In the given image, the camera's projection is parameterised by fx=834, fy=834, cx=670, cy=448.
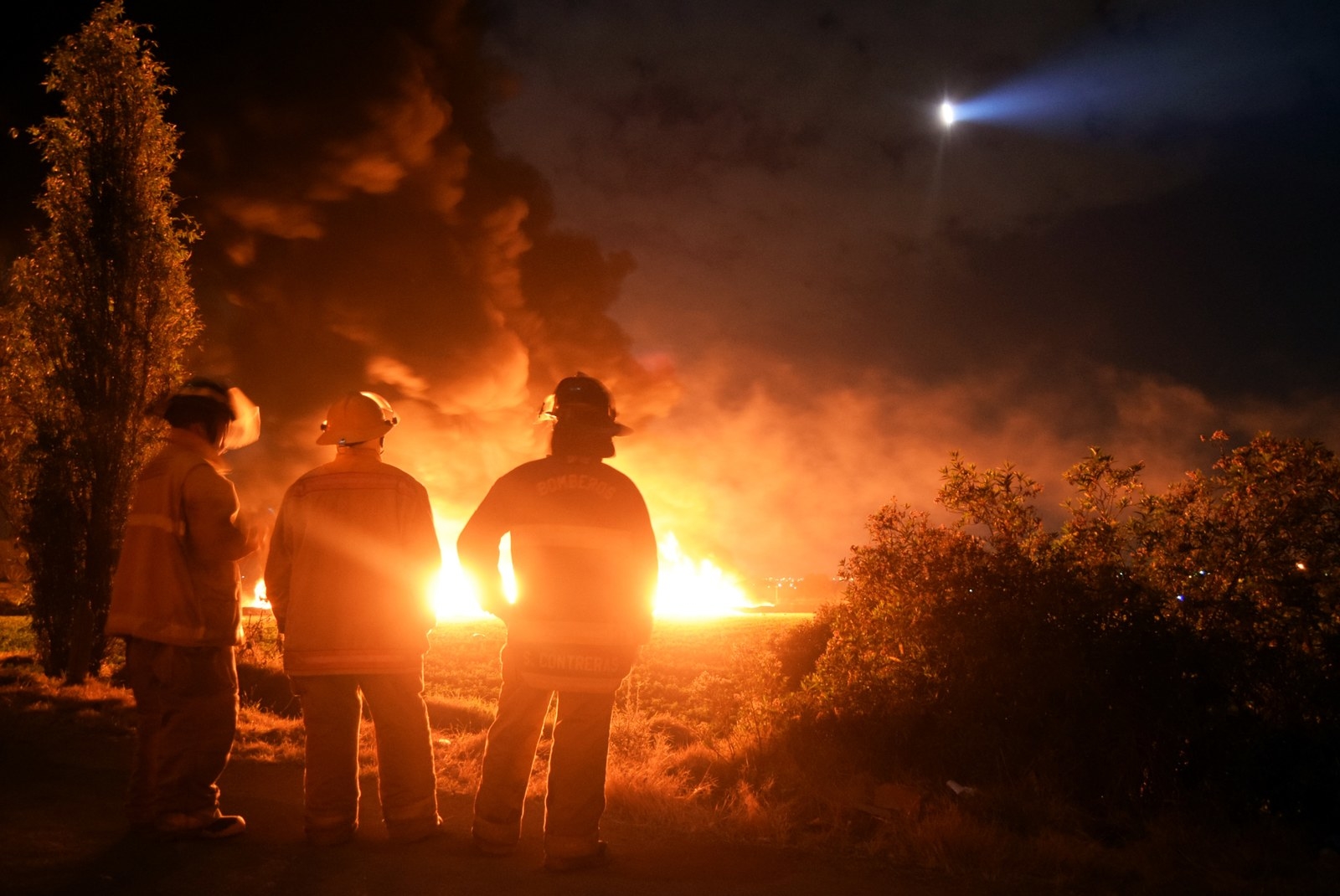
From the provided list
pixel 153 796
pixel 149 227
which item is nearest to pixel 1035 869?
pixel 153 796

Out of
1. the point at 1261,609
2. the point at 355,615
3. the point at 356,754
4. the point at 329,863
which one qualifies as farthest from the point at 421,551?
the point at 1261,609

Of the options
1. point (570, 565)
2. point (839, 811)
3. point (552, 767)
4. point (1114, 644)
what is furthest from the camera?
point (1114, 644)

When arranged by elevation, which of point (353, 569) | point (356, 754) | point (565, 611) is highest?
point (353, 569)

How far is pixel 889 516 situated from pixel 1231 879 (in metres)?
4.70

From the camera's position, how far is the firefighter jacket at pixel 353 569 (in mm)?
3750

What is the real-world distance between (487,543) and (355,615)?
26.7 inches

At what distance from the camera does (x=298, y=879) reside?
3072mm

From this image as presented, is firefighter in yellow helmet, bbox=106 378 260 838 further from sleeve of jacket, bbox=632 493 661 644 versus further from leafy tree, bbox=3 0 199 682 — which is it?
leafy tree, bbox=3 0 199 682

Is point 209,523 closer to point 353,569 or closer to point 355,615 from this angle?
point 353,569

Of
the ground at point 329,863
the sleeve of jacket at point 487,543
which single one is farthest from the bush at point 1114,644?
the sleeve of jacket at point 487,543

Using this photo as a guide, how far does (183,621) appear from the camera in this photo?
148 inches

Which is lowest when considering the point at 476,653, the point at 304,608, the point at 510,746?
the point at 476,653

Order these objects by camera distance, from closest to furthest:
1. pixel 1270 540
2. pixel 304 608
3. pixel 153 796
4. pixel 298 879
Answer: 1. pixel 298 879
2. pixel 153 796
3. pixel 304 608
4. pixel 1270 540

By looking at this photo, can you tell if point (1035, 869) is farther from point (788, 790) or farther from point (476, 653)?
point (476, 653)
